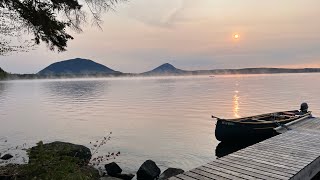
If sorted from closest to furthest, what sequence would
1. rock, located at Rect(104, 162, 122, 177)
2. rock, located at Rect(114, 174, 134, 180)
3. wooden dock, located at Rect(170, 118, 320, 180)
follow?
wooden dock, located at Rect(170, 118, 320, 180), rock, located at Rect(114, 174, 134, 180), rock, located at Rect(104, 162, 122, 177)

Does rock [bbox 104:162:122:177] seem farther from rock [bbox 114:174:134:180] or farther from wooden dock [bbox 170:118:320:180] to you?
wooden dock [bbox 170:118:320:180]

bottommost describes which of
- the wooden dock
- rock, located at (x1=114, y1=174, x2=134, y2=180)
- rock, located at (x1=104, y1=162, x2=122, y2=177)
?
rock, located at (x1=114, y1=174, x2=134, y2=180)

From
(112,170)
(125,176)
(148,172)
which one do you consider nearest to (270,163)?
(148,172)

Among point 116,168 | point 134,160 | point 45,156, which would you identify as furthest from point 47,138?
point 45,156

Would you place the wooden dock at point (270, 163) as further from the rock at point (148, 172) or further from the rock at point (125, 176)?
the rock at point (125, 176)

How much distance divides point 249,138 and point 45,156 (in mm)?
17136

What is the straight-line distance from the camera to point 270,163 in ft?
37.5

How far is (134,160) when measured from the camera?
Result: 21.8m

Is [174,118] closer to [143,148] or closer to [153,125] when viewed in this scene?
[153,125]

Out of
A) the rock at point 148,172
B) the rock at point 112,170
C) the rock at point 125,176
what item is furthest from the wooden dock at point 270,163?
the rock at point 112,170

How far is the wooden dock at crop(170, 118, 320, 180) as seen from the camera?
33.0ft

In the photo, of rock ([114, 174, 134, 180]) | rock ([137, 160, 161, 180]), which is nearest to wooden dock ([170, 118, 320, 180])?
rock ([137, 160, 161, 180])

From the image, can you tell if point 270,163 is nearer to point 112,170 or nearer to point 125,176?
point 125,176

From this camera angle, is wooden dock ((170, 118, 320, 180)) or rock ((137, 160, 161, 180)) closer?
wooden dock ((170, 118, 320, 180))
